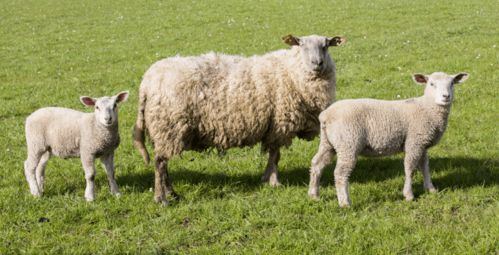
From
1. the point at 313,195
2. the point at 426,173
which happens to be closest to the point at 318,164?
the point at 313,195

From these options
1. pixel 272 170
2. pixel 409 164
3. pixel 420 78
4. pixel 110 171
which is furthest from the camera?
pixel 272 170

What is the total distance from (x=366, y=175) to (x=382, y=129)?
1.41 meters

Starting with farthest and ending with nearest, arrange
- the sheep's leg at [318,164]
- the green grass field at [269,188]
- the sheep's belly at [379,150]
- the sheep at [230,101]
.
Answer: the sheep at [230,101] → the sheep's leg at [318,164] → the sheep's belly at [379,150] → the green grass field at [269,188]

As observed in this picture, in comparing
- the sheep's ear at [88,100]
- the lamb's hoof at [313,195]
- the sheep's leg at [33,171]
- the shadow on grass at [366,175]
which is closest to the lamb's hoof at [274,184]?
the shadow on grass at [366,175]

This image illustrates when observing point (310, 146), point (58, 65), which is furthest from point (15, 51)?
point (310, 146)

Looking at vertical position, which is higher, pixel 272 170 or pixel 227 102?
pixel 227 102

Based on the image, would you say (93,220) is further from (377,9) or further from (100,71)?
(377,9)

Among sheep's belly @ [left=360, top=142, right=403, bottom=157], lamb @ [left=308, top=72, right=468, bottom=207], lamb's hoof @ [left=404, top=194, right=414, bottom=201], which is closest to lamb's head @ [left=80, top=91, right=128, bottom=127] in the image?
lamb @ [left=308, top=72, right=468, bottom=207]

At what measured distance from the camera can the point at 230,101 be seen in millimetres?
6914

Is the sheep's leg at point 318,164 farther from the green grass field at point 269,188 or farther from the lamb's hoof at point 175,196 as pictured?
the lamb's hoof at point 175,196

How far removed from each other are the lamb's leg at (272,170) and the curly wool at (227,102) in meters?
0.15

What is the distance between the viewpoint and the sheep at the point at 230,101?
6.75m

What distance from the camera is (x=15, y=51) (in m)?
18.6

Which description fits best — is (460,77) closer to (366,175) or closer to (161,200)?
(366,175)
